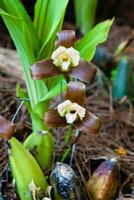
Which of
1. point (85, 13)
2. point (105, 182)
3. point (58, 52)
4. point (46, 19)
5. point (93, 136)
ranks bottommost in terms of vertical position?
point (105, 182)

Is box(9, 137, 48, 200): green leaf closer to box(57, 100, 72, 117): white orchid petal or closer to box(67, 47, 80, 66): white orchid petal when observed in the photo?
box(57, 100, 72, 117): white orchid petal

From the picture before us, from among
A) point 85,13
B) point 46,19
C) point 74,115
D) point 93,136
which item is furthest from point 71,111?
point 85,13

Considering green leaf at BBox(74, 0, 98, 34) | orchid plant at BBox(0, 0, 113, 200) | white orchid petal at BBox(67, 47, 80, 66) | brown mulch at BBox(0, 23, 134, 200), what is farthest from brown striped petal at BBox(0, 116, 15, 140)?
green leaf at BBox(74, 0, 98, 34)

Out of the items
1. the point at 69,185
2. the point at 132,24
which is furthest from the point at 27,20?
the point at 132,24

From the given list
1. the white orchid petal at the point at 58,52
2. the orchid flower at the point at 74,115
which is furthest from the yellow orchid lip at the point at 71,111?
the white orchid petal at the point at 58,52

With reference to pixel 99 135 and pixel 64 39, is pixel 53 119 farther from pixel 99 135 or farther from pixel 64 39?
pixel 99 135

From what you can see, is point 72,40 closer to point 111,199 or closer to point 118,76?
point 111,199

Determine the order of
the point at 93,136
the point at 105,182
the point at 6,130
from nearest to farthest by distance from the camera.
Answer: the point at 6,130 < the point at 105,182 < the point at 93,136
